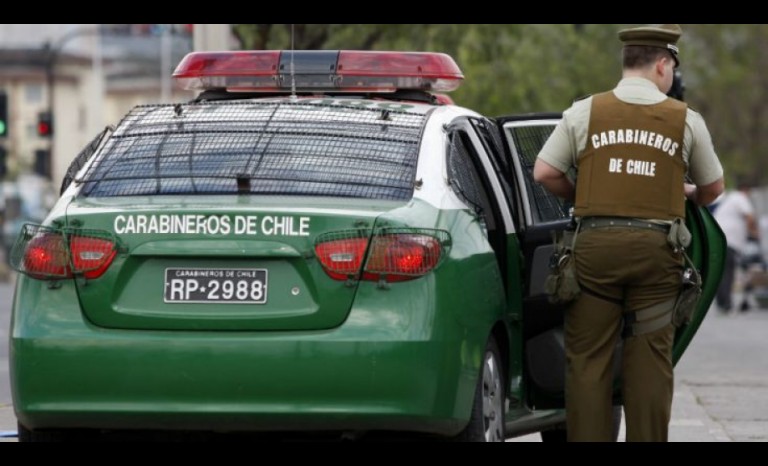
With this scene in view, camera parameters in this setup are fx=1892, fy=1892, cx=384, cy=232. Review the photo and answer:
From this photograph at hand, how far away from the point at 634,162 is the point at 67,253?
2.07 metres

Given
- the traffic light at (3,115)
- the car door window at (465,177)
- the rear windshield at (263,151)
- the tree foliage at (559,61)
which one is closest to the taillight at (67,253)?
→ the rear windshield at (263,151)

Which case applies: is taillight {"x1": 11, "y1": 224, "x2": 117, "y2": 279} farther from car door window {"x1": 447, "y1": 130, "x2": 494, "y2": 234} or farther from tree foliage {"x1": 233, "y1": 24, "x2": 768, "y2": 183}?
tree foliage {"x1": 233, "y1": 24, "x2": 768, "y2": 183}

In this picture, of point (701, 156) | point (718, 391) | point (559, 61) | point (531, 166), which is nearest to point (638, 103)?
point (701, 156)

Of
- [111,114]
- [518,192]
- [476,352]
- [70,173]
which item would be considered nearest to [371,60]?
[518,192]

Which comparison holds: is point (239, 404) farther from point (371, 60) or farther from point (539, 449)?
point (371, 60)

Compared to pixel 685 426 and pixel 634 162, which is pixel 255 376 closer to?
pixel 634 162

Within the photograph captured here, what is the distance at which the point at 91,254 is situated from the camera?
6469mm

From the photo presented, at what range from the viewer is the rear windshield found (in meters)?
6.72

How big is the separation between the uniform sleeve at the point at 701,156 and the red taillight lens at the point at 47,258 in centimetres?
234

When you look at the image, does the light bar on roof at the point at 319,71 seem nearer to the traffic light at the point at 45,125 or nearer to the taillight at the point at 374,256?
the taillight at the point at 374,256

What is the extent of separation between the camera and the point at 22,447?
264 inches

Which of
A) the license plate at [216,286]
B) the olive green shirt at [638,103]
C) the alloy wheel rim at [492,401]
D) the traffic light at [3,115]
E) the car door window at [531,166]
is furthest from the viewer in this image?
the traffic light at [3,115]

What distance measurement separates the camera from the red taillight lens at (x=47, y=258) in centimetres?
650

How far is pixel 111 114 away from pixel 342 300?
10754cm
